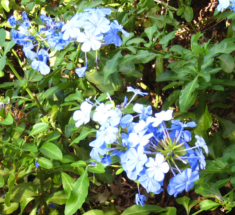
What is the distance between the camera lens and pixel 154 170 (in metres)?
0.94

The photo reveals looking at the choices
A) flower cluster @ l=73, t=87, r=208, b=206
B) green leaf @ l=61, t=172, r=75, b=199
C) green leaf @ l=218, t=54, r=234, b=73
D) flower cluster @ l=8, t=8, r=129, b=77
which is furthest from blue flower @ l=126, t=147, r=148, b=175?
green leaf @ l=218, t=54, r=234, b=73

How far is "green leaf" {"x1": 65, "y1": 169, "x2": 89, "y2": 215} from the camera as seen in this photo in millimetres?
1215

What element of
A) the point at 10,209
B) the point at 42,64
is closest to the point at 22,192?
the point at 10,209

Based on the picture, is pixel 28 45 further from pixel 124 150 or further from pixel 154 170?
pixel 154 170

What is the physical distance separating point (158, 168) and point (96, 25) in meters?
0.67

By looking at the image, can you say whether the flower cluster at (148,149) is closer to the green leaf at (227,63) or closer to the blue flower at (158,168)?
the blue flower at (158,168)

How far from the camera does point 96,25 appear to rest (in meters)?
1.22

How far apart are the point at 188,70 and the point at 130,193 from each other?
1.22 metres

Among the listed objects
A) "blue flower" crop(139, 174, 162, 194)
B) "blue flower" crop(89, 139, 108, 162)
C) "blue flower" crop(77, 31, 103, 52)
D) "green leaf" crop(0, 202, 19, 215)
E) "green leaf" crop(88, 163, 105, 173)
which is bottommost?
"green leaf" crop(0, 202, 19, 215)

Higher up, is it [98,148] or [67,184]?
[98,148]

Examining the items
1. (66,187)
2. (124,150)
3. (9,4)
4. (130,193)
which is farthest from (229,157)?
(9,4)

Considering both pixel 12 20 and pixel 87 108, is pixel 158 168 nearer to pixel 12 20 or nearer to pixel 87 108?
pixel 87 108

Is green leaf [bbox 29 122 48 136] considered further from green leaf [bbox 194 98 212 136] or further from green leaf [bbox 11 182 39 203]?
green leaf [bbox 194 98 212 136]

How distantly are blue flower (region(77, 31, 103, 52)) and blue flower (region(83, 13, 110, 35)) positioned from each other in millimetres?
18
